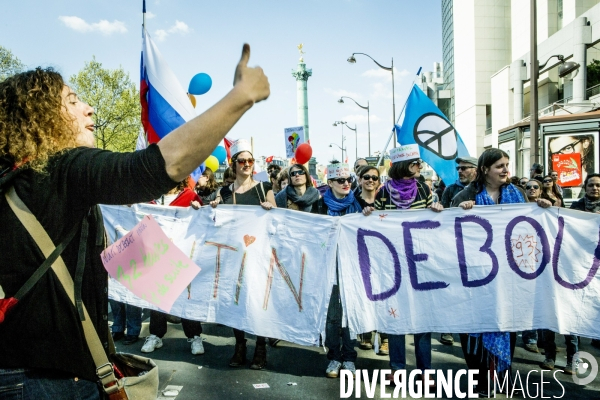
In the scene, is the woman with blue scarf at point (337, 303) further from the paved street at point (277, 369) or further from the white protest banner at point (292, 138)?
the white protest banner at point (292, 138)

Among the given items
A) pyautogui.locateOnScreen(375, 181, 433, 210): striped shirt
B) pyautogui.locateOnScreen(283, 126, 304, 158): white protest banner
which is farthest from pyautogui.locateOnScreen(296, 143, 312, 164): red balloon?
pyautogui.locateOnScreen(283, 126, 304, 158): white protest banner

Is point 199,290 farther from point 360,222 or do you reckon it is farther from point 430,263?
point 430,263

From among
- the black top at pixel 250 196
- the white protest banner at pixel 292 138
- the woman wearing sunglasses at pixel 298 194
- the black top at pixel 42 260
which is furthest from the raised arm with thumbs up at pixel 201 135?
the white protest banner at pixel 292 138

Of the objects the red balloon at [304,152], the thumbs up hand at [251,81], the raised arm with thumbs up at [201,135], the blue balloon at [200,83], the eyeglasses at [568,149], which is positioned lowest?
the raised arm with thumbs up at [201,135]

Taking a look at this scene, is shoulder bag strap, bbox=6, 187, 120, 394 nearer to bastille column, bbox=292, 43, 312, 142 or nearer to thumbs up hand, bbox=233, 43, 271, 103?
thumbs up hand, bbox=233, 43, 271, 103

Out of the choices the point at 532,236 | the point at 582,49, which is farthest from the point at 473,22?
the point at 532,236

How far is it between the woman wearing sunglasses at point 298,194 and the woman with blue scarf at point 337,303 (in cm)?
12

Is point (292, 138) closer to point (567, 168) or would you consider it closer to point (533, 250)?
point (567, 168)

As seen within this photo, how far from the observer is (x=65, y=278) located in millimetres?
1455

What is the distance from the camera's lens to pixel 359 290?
14.3 ft

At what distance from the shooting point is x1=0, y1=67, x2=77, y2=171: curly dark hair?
4.69 ft

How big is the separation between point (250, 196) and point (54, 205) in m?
3.80

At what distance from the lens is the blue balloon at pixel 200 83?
22.3ft

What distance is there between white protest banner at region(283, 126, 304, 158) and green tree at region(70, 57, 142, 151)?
16540mm
